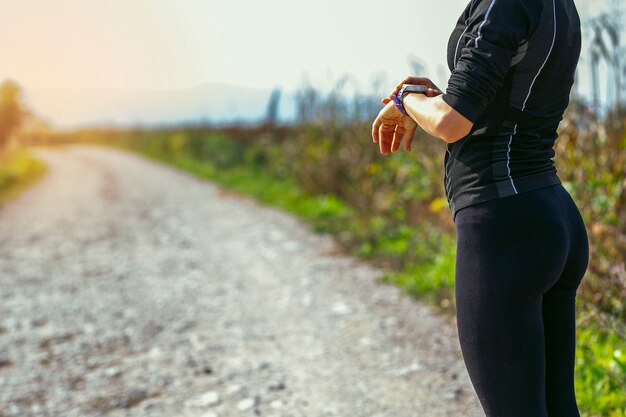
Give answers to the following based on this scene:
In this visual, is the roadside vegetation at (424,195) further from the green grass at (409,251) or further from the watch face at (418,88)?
the watch face at (418,88)

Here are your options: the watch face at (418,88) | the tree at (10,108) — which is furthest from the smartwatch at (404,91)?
the tree at (10,108)

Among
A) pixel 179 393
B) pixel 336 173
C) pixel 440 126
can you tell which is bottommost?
pixel 179 393

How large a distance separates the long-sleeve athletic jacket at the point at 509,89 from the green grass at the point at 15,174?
13365 mm

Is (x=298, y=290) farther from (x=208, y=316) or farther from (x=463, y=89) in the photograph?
(x=463, y=89)

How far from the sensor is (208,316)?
18.2 ft

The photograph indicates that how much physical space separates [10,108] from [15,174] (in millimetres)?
12504

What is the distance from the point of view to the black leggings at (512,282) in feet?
5.58

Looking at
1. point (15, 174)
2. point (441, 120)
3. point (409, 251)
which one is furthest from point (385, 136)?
point (15, 174)

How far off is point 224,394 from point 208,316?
5.44ft

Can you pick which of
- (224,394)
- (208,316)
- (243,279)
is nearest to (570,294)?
(224,394)

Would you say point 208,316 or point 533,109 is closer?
point 533,109

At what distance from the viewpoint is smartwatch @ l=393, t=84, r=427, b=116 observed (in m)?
1.84

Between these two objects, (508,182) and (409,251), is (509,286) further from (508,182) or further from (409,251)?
(409,251)

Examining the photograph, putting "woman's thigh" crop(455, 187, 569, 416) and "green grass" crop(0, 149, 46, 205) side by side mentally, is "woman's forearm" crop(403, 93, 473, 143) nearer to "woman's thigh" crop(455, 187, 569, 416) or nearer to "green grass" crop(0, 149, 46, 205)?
"woman's thigh" crop(455, 187, 569, 416)
